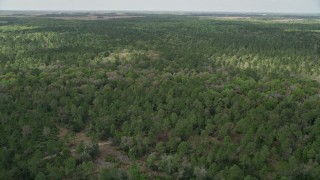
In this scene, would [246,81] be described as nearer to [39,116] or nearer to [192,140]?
[192,140]

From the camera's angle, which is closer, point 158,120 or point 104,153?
point 104,153

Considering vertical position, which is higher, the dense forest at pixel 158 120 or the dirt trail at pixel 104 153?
the dense forest at pixel 158 120

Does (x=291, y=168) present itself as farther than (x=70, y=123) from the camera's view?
No

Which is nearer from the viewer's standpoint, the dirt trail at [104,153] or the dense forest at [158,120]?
the dense forest at [158,120]

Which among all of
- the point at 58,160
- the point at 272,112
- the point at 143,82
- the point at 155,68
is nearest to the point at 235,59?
the point at 155,68

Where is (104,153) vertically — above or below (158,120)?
below

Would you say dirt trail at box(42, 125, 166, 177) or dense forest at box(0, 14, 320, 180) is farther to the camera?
dirt trail at box(42, 125, 166, 177)

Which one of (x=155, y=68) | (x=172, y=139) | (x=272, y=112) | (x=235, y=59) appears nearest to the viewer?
(x=172, y=139)

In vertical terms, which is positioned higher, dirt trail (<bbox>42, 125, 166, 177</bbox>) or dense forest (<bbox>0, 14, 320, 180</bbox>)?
dense forest (<bbox>0, 14, 320, 180</bbox>)

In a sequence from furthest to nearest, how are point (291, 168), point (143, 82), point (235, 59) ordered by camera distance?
point (235, 59) → point (143, 82) → point (291, 168)
